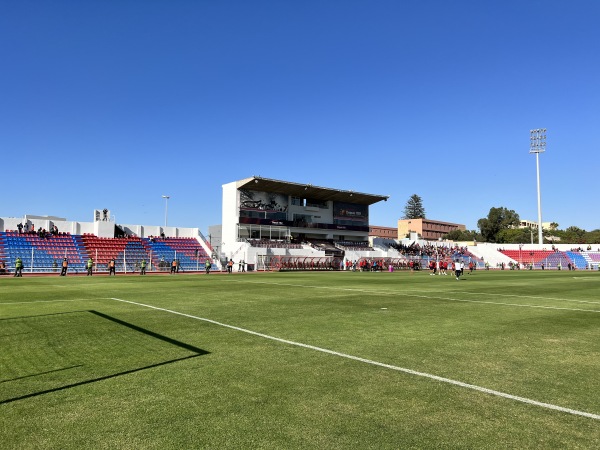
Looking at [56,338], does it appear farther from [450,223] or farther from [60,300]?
[450,223]

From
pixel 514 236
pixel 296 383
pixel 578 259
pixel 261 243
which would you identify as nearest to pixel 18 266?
pixel 261 243

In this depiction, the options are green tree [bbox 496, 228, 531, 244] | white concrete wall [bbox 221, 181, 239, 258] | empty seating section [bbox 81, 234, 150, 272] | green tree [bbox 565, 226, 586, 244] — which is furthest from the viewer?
green tree [bbox 565, 226, 586, 244]

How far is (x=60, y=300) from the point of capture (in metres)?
16.1

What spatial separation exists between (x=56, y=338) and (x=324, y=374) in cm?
584

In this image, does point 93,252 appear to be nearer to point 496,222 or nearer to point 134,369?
point 134,369

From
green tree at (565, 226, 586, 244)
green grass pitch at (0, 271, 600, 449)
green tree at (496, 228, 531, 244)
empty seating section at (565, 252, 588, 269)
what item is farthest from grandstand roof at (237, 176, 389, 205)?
green tree at (565, 226, 586, 244)

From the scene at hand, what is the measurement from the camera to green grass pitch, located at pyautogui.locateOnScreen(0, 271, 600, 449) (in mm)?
4195

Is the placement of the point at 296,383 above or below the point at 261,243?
below

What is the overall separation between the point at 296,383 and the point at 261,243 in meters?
56.2

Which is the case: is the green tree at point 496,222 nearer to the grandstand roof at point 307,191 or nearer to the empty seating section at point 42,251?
the grandstand roof at point 307,191

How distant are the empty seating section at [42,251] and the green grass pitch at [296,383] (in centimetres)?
3646

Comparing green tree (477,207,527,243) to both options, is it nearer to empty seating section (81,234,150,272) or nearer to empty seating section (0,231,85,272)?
empty seating section (81,234,150,272)

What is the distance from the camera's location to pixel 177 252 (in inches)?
2140

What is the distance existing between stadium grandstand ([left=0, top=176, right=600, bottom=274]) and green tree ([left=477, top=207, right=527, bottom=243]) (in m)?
50.6
